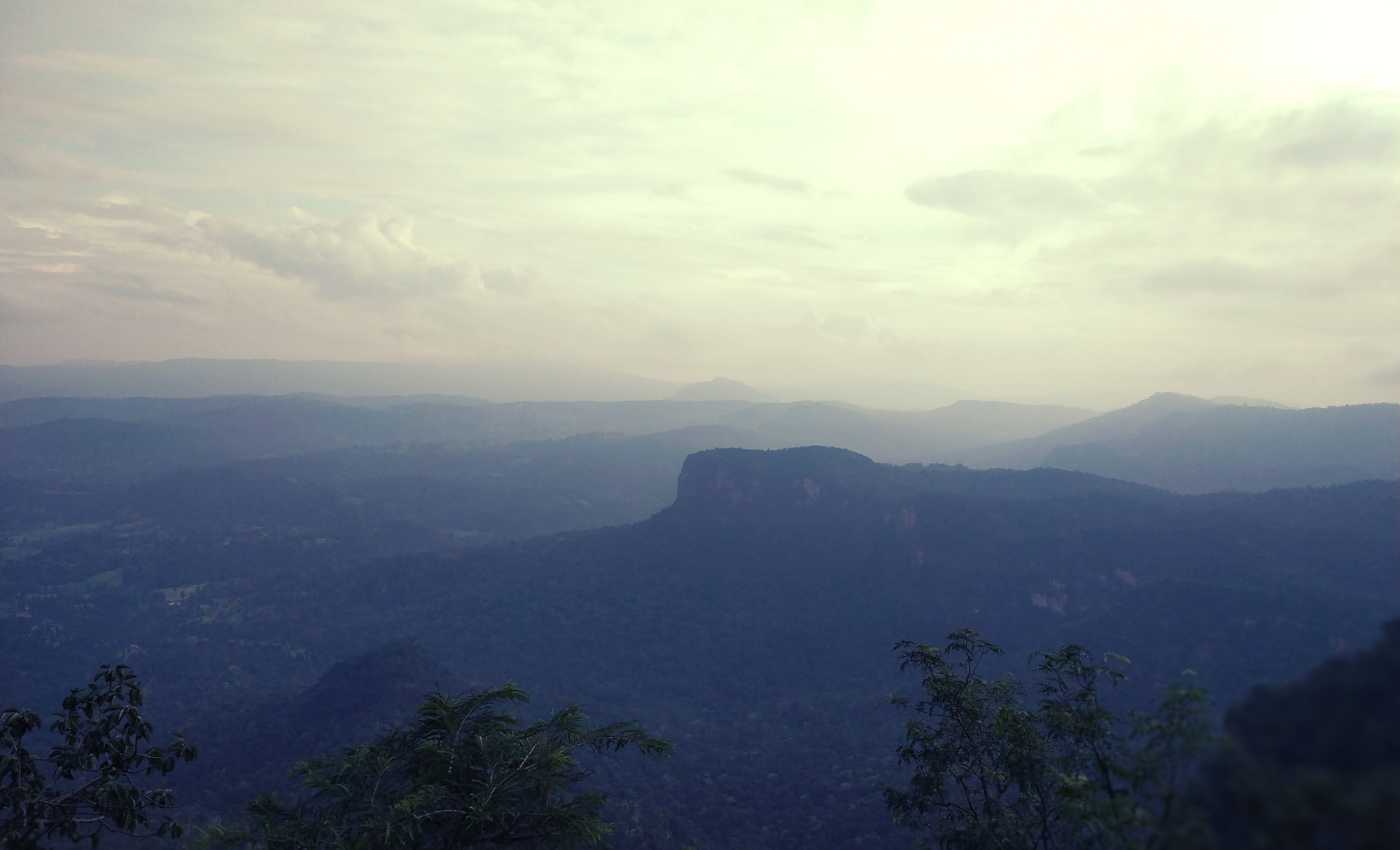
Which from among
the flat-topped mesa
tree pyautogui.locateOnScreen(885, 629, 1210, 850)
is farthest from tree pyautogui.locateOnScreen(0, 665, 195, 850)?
the flat-topped mesa

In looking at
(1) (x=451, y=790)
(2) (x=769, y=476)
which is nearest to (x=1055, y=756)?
(1) (x=451, y=790)

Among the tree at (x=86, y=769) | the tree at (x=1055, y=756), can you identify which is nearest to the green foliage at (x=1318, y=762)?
the tree at (x=1055, y=756)

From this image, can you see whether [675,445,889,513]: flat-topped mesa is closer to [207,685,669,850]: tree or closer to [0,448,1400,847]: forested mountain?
[0,448,1400,847]: forested mountain

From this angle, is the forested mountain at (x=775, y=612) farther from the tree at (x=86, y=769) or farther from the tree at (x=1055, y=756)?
the tree at (x=86, y=769)

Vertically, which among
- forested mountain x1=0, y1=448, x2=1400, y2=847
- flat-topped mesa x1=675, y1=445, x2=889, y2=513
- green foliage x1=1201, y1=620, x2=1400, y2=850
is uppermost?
green foliage x1=1201, y1=620, x2=1400, y2=850

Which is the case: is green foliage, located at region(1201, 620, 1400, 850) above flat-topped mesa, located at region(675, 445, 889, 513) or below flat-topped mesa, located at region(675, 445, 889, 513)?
above

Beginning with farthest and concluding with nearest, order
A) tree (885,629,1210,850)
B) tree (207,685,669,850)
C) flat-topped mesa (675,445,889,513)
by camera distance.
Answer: flat-topped mesa (675,445,889,513) < tree (207,685,669,850) < tree (885,629,1210,850)

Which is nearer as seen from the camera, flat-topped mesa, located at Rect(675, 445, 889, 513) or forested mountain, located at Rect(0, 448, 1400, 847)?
forested mountain, located at Rect(0, 448, 1400, 847)

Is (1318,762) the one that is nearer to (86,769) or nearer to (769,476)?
(86,769)
